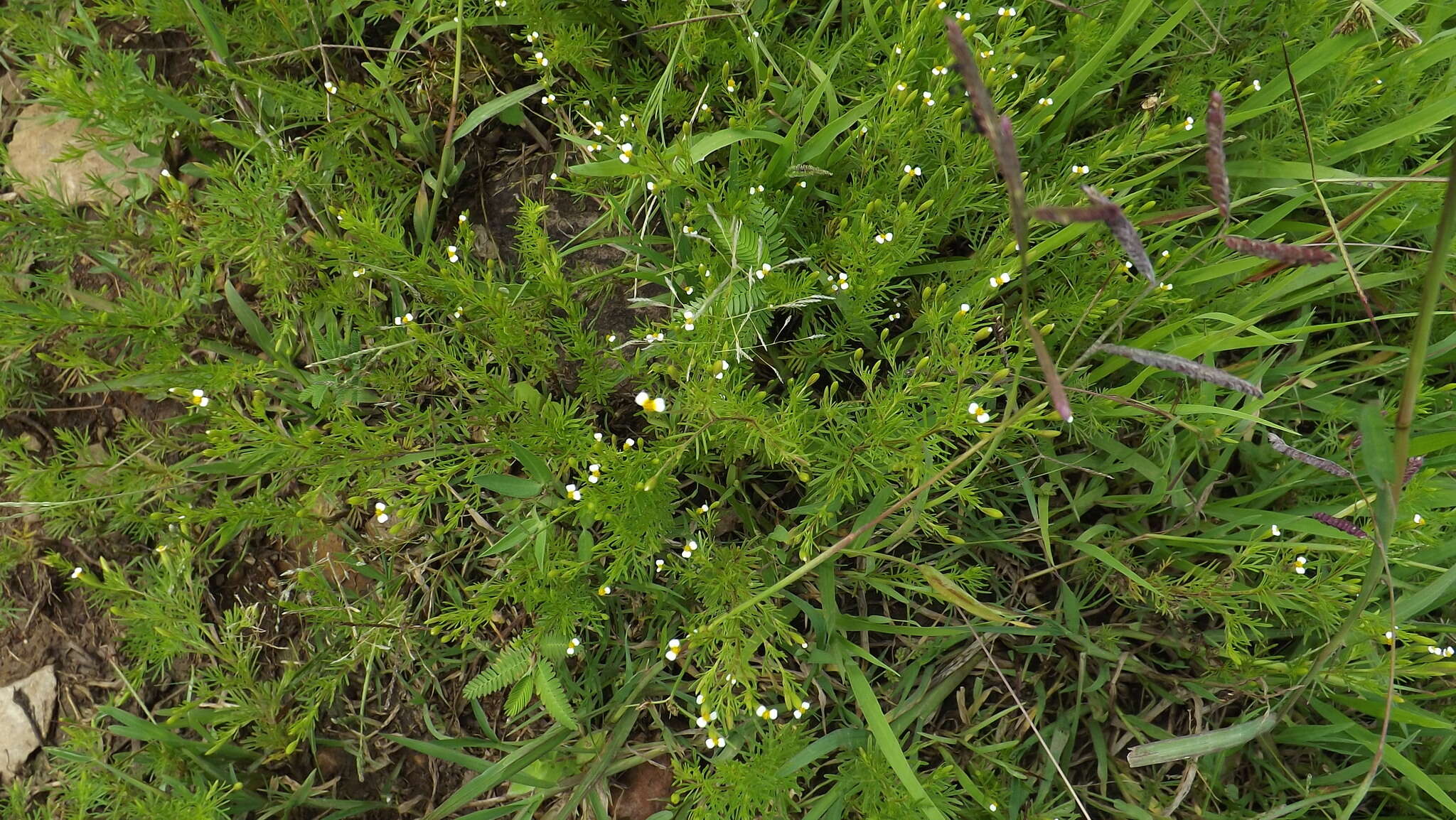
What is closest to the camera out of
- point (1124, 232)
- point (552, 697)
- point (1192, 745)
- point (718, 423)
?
point (1124, 232)

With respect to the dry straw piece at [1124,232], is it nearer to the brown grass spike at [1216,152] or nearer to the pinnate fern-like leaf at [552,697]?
the brown grass spike at [1216,152]

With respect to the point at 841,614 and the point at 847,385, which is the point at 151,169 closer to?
the point at 847,385

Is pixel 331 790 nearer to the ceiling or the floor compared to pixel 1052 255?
nearer to the floor

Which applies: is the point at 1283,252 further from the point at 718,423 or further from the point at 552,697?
the point at 552,697

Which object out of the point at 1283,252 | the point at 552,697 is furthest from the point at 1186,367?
the point at 552,697

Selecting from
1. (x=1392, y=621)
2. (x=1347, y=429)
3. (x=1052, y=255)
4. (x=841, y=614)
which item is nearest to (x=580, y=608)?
(x=841, y=614)

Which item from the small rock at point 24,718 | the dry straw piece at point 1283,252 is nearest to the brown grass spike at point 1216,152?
the dry straw piece at point 1283,252
